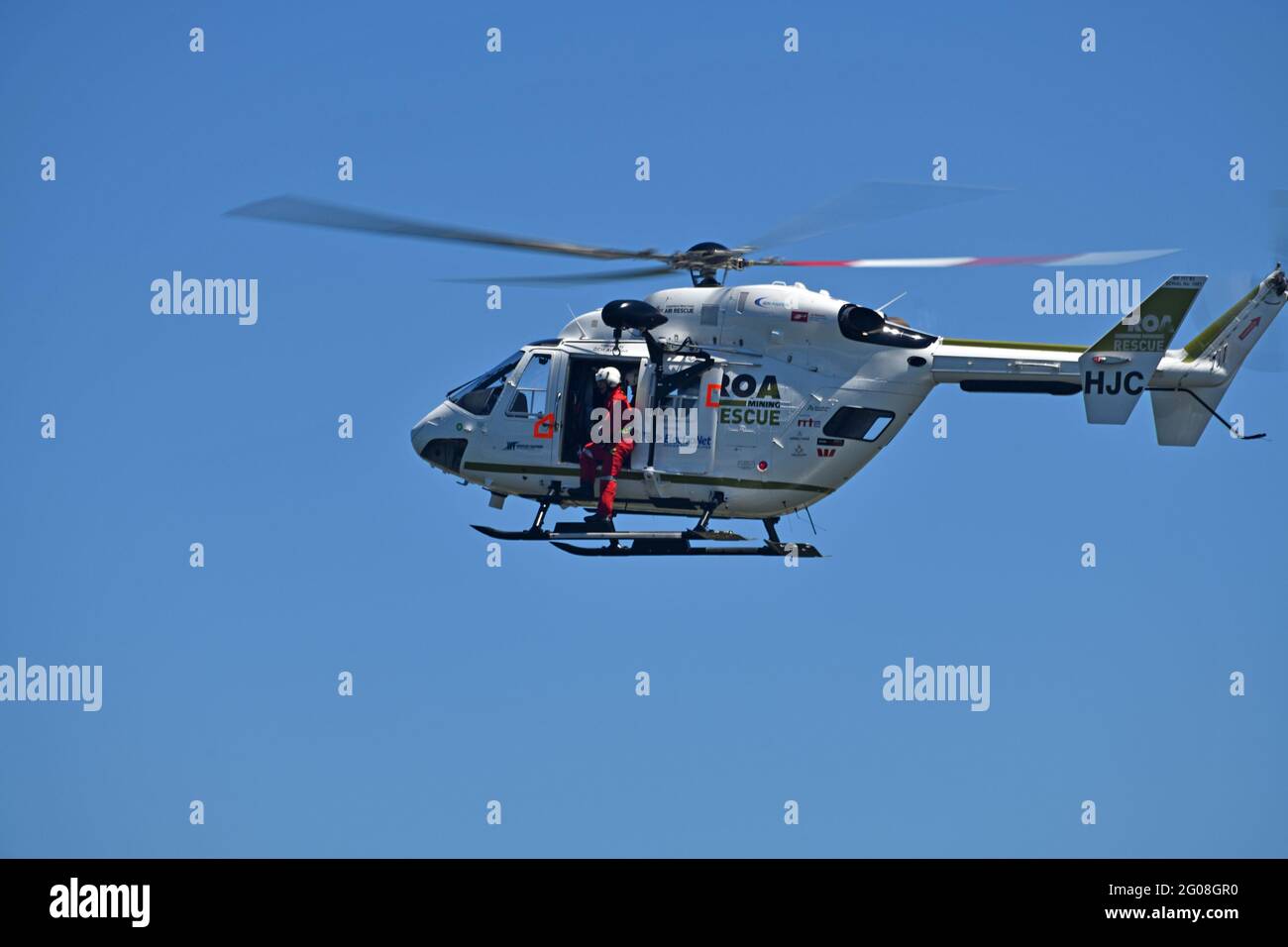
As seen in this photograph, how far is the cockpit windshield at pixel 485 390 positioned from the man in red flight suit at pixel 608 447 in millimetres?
1480

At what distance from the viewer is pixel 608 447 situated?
2888 centimetres

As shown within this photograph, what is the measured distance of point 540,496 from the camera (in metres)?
29.6

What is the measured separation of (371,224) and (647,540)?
16.9ft

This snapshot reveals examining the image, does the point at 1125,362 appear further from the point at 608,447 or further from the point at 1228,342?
the point at 608,447

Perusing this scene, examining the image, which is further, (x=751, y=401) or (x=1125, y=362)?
(x=751, y=401)

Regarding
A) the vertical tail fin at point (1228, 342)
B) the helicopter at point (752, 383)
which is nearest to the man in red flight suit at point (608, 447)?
the helicopter at point (752, 383)

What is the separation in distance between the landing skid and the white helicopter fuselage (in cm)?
71

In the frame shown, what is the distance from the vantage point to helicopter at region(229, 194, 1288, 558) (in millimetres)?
28078

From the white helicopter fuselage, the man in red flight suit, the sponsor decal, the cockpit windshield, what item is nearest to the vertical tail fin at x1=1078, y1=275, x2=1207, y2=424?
the white helicopter fuselage

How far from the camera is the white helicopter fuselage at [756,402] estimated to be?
28.7 m
